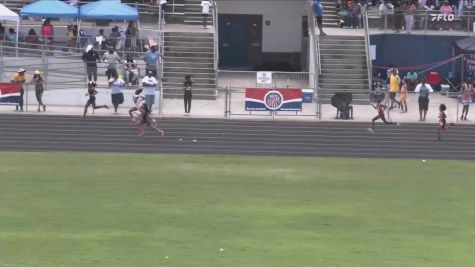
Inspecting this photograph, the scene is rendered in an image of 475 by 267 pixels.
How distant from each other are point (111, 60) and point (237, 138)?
8.53 metres

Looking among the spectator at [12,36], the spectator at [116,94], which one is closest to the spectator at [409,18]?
the spectator at [116,94]

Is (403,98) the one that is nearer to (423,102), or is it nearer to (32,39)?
(423,102)

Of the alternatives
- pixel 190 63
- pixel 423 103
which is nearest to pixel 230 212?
pixel 423 103

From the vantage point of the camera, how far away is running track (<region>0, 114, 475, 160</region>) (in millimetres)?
32500

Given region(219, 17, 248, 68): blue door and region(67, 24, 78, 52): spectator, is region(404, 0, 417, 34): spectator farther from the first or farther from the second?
region(67, 24, 78, 52): spectator

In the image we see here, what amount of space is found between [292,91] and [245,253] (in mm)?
21594

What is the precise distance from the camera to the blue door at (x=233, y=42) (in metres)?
54.2

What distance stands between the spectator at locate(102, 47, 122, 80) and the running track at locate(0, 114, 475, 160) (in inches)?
181

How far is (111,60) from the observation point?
133 ft

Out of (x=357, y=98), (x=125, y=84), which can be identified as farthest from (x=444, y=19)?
(x=125, y=84)

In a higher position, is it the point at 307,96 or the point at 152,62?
the point at 152,62

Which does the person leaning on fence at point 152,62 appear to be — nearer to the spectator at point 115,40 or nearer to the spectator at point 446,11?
the spectator at point 115,40

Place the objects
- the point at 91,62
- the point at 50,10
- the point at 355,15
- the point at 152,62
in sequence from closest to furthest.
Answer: the point at 91,62 → the point at 152,62 → the point at 50,10 → the point at 355,15

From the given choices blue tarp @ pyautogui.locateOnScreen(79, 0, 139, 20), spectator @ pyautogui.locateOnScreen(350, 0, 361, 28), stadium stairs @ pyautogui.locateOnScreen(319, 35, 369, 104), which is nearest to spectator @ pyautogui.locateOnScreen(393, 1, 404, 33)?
stadium stairs @ pyautogui.locateOnScreen(319, 35, 369, 104)
